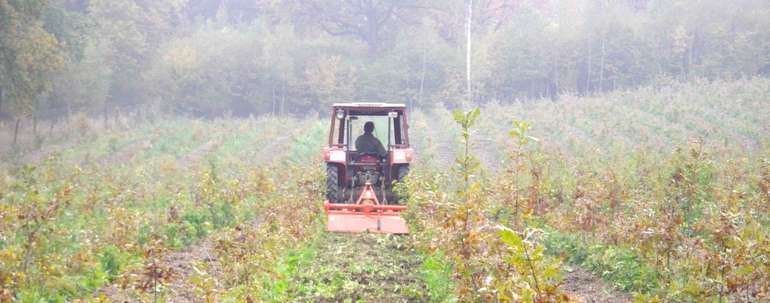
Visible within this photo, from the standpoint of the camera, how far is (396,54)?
153 ft

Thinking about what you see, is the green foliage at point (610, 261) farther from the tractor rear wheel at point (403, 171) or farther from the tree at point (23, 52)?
the tree at point (23, 52)

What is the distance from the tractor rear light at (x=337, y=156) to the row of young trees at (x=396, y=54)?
31.6 m

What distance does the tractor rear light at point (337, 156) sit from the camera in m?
11.3

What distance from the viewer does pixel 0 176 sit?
13961 mm

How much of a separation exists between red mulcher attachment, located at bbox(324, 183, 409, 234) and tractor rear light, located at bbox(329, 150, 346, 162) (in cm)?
141

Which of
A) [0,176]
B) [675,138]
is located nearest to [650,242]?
[0,176]

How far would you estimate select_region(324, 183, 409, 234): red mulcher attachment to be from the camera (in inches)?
383

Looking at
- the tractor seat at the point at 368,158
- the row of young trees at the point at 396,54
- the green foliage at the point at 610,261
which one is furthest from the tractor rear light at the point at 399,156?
the row of young trees at the point at 396,54

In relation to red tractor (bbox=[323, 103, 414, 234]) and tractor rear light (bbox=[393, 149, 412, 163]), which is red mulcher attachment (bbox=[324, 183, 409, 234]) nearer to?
red tractor (bbox=[323, 103, 414, 234])

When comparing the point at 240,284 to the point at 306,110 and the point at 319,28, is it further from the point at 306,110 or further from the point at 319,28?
the point at 319,28

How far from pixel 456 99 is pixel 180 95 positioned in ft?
59.9

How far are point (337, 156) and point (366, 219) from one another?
6.14 ft

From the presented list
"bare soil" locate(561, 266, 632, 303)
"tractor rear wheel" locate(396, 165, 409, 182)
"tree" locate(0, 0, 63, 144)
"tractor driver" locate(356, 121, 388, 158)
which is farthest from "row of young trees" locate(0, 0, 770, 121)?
"bare soil" locate(561, 266, 632, 303)

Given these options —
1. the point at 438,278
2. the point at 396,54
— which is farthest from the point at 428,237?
the point at 396,54
